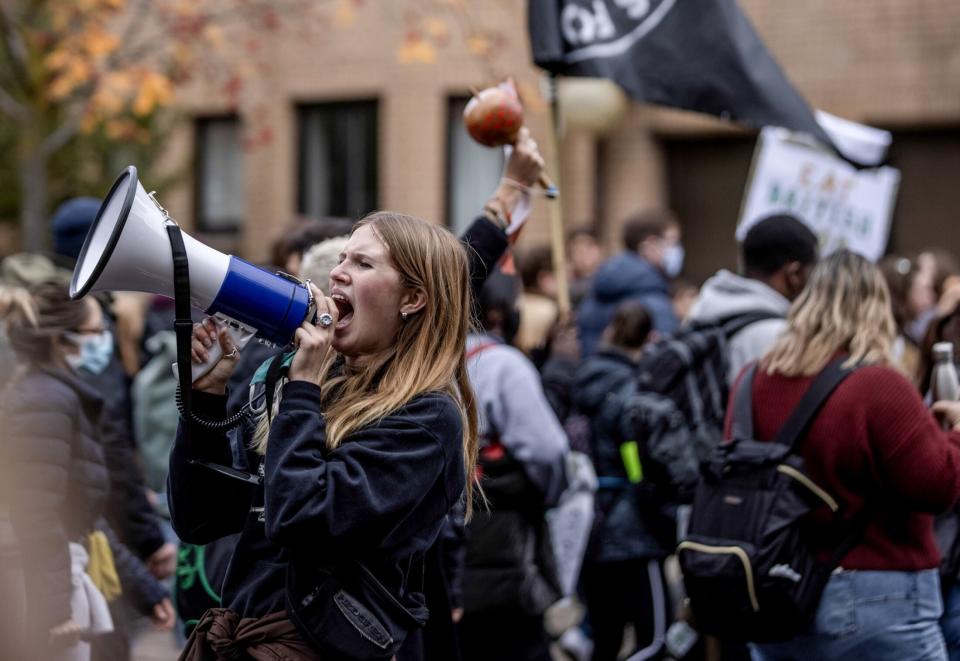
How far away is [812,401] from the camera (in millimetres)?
4012

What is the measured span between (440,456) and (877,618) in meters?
1.65

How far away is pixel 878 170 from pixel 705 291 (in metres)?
2.10

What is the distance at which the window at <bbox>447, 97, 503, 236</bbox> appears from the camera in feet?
48.0

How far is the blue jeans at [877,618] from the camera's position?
395cm

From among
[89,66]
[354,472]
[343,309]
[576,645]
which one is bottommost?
[576,645]

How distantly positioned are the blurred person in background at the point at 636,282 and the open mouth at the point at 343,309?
5003mm

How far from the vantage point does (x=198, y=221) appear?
53.3ft

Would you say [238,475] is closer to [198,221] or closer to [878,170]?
[878,170]

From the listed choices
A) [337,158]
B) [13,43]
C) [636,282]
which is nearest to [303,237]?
[636,282]

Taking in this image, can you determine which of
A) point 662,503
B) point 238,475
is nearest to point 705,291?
point 662,503

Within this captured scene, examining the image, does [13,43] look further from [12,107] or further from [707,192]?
[707,192]

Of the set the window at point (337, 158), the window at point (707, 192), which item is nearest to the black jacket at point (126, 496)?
the window at point (707, 192)

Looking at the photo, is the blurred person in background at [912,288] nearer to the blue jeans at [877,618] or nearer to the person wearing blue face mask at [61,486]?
the blue jeans at [877,618]

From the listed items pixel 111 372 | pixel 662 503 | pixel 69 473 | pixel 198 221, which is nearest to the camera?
pixel 69 473
